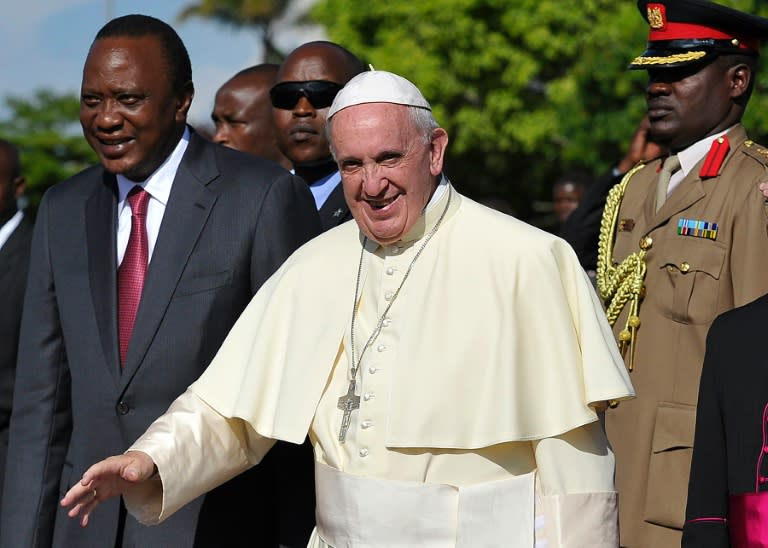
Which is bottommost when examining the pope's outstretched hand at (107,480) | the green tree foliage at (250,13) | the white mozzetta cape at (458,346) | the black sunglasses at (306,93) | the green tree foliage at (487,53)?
the pope's outstretched hand at (107,480)

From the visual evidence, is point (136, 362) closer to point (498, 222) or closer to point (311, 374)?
point (311, 374)

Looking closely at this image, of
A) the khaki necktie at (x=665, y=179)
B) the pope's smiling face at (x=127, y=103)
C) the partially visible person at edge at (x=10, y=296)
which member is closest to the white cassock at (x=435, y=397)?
the pope's smiling face at (x=127, y=103)

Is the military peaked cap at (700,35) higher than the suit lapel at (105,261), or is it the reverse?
the military peaked cap at (700,35)

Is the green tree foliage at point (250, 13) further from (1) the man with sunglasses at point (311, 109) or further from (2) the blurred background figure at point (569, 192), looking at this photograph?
(1) the man with sunglasses at point (311, 109)

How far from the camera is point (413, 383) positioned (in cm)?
394

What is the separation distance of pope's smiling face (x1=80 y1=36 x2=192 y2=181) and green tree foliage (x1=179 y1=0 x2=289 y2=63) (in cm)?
3600

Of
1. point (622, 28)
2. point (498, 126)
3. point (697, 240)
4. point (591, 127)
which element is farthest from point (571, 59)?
point (697, 240)

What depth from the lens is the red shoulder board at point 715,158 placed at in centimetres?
505

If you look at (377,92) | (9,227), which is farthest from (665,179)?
(9,227)

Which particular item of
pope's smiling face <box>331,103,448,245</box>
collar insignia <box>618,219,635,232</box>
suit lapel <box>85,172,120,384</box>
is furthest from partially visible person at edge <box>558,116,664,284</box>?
suit lapel <box>85,172,120,384</box>

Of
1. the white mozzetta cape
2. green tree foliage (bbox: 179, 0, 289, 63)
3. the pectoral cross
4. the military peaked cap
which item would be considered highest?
green tree foliage (bbox: 179, 0, 289, 63)

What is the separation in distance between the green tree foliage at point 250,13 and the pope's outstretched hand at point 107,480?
3702 cm

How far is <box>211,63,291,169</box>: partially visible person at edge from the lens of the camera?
7070mm

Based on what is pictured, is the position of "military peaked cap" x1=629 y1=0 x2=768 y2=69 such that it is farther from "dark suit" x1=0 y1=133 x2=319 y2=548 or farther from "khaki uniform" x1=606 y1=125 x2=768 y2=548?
"dark suit" x1=0 y1=133 x2=319 y2=548
